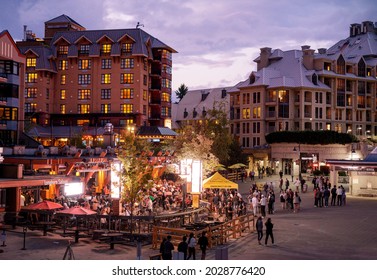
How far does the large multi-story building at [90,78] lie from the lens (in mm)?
75438

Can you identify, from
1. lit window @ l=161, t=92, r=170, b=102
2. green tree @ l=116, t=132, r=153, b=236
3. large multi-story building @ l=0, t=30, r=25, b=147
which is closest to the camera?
green tree @ l=116, t=132, r=153, b=236

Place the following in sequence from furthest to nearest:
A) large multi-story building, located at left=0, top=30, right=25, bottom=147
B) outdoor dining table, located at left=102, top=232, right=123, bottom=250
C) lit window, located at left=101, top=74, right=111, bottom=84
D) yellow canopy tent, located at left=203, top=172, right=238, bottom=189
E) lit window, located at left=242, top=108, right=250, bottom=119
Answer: lit window, located at left=242, top=108, right=250, bottom=119 → lit window, located at left=101, top=74, right=111, bottom=84 → large multi-story building, located at left=0, top=30, right=25, bottom=147 → yellow canopy tent, located at left=203, top=172, right=238, bottom=189 → outdoor dining table, located at left=102, top=232, right=123, bottom=250

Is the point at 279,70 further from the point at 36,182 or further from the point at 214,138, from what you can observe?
the point at 36,182

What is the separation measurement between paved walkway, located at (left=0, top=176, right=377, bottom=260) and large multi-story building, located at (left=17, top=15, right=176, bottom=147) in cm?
4679

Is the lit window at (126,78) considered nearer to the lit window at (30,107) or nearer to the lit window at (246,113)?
the lit window at (30,107)

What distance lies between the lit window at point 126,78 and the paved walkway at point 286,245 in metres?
47.2

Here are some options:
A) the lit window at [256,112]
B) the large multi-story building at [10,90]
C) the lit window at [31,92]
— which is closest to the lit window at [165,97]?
the lit window at [256,112]

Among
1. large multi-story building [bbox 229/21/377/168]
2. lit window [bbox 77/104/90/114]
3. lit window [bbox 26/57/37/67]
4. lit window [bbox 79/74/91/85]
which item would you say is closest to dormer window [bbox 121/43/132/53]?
lit window [bbox 79/74/91/85]

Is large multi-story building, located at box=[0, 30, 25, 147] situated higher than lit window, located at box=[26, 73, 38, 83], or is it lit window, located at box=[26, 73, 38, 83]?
lit window, located at box=[26, 73, 38, 83]

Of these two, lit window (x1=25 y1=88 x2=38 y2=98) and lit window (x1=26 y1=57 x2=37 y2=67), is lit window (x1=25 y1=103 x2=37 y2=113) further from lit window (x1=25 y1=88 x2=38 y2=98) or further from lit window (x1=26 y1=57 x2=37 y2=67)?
lit window (x1=26 y1=57 x2=37 y2=67)

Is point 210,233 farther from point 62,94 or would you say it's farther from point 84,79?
point 62,94

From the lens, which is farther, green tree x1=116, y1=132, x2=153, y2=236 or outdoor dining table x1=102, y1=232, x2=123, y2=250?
green tree x1=116, y1=132, x2=153, y2=236

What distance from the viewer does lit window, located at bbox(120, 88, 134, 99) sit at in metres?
75.6

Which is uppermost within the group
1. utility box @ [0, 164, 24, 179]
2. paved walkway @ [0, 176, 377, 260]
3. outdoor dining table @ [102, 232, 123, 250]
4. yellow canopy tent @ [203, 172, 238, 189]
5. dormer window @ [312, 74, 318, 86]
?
dormer window @ [312, 74, 318, 86]
